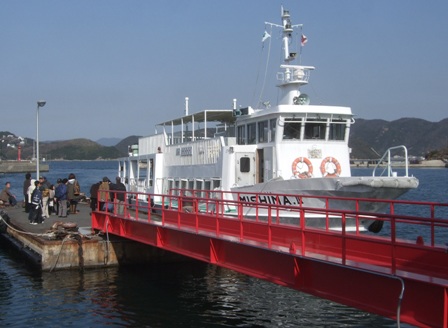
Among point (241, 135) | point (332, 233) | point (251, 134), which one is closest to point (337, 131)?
point (251, 134)

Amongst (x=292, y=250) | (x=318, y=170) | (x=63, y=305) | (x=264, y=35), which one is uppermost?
(x=264, y=35)

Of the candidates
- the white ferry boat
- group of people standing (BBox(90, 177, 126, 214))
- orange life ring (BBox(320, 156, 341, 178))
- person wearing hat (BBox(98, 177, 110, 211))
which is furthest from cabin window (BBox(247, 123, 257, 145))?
person wearing hat (BBox(98, 177, 110, 211))

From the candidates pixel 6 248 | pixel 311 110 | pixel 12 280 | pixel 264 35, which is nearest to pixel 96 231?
pixel 12 280

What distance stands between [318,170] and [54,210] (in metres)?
13.5

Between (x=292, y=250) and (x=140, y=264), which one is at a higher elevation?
(x=292, y=250)

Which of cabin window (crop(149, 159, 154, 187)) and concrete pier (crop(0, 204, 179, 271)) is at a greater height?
cabin window (crop(149, 159, 154, 187))

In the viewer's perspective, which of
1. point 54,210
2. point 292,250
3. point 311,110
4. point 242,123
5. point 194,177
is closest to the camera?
point 292,250

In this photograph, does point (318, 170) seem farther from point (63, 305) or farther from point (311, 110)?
point (63, 305)

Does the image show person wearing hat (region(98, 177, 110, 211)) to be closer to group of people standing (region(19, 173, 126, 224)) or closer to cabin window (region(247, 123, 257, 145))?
group of people standing (region(19, 173, 126, 224))

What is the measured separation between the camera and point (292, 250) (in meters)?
11.0

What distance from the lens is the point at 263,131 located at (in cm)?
2150

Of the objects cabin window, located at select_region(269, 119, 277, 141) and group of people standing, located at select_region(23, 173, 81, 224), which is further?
group of people standing, located at select_region(23, 173, 81, 224)

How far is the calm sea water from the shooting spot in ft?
47.5

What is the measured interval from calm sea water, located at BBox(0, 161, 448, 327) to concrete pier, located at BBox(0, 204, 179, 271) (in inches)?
13.7
